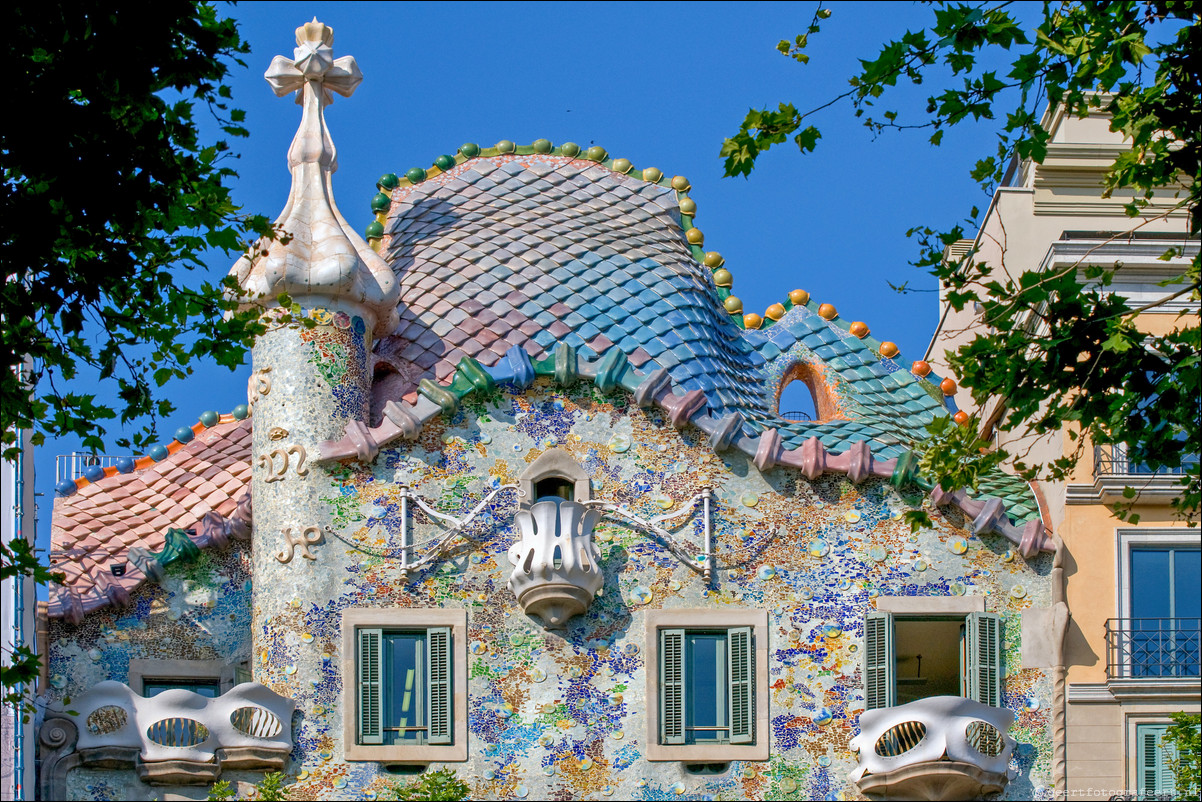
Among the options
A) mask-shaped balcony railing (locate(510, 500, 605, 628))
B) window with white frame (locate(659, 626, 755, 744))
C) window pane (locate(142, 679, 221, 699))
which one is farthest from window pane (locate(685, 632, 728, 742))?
window pane (locate(142, 679, 221, 699))

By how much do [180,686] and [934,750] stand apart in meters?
6.92

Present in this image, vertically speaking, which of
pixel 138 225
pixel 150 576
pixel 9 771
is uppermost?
pixel 138 225

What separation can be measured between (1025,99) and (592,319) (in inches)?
291

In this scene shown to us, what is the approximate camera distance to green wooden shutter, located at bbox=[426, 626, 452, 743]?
967 inches

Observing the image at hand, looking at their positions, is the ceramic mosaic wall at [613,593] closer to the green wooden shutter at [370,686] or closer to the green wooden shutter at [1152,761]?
the green wooden shutter at [370,686]

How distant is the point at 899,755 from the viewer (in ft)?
80.1

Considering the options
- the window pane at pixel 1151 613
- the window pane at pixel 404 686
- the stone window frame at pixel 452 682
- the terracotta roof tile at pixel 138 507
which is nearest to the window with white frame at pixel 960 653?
the window pane at pixel 1151 613

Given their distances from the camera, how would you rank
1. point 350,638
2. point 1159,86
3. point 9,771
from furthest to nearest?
1. point 350,638
2. point 9,771
3. point 1159,86

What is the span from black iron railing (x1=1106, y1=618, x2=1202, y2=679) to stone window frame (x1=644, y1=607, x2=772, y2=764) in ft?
10.1

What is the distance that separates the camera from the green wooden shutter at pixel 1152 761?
2456 cm

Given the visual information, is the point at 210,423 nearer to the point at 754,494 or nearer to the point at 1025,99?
the point at 754,494

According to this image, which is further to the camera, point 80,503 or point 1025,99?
point 80,503

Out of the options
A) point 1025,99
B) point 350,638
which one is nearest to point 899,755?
point 350,638

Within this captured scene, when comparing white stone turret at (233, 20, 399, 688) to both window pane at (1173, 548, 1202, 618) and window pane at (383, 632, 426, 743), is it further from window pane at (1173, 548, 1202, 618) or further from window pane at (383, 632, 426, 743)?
window pane at (1173, 548, 1202, 618)
